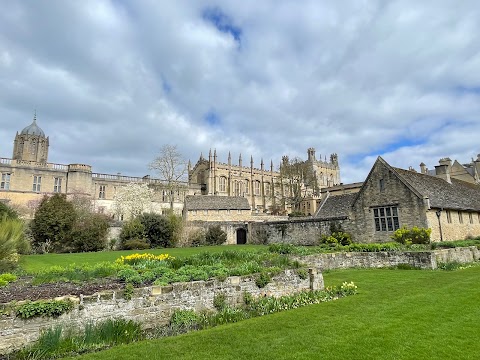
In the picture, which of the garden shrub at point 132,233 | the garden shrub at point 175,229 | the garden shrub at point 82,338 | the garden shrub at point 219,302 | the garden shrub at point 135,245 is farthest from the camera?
the garden shrub at point 175,229

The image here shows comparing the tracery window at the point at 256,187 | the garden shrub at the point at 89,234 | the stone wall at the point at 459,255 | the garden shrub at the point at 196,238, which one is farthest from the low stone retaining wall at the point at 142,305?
the tracery window at the point at 256,187

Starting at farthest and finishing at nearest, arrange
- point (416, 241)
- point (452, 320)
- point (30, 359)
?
1. point (416, 241)
2. point (452, 320)
3. point (30, 359)

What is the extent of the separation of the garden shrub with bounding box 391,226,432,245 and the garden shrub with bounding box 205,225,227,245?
20.8 meters

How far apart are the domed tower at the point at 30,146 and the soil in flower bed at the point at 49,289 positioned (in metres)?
60.1

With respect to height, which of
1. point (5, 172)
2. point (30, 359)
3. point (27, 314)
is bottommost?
point (30, 359)

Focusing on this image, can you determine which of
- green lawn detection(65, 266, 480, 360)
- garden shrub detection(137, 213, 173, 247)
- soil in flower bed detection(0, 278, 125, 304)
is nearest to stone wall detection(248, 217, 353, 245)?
garden shrub detection(137, 213, 173, 247)

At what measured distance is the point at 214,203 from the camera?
1836 inches

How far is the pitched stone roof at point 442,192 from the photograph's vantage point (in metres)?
22.7

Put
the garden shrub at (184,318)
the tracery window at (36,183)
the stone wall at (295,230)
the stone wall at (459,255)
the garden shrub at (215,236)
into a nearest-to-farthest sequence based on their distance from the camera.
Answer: the garden shrub at (184,318) → the stone wall at (459,255) → the stone wall at (295,230) → the garden shrub at (215,236) → the tracery window at (36,183)

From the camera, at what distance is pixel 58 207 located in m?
29.5

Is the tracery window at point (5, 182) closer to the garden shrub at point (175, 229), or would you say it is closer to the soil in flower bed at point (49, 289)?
the garden shrub at point (175, 229)

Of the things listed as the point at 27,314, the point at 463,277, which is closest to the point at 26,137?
the point at 27,314

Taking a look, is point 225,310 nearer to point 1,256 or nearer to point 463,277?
point 463,277

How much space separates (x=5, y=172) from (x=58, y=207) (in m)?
27.2
